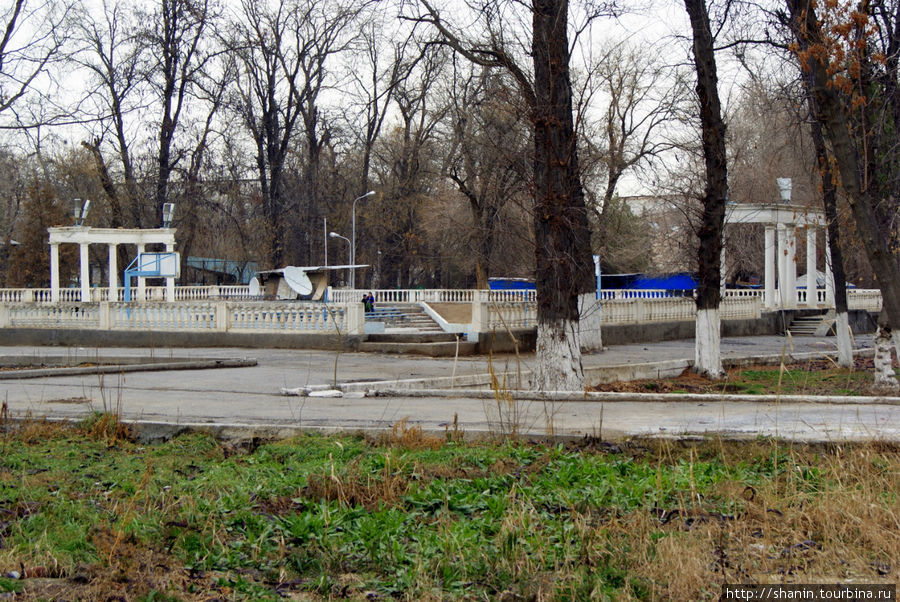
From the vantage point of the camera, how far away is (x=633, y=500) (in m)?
5.66

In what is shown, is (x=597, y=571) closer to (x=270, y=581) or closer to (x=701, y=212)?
(x=270, y=581)

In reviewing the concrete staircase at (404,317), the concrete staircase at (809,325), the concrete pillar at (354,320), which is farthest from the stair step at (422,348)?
the concrete staircase at (809,325)

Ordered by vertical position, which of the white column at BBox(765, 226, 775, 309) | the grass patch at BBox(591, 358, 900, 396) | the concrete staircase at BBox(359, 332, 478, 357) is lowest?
the grass patch at BBox(591, 358, 900, 396)

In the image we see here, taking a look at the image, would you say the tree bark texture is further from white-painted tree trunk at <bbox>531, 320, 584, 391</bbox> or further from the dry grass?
the dry grass

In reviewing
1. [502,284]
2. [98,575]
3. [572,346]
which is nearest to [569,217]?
[572,346]

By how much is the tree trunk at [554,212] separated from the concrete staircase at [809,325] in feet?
80.8

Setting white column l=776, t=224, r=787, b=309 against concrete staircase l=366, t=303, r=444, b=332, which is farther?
white column l=776, t=224, r=787, b=309

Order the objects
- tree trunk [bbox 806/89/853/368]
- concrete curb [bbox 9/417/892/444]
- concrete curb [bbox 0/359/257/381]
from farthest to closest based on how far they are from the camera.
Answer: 1. tree trunk [bbox 806/89/853/368]
2. concrete curb [bbox 0/359/257/381]
3. concrete curb [bbox 9/417/892/444]

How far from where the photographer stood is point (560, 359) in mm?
11945

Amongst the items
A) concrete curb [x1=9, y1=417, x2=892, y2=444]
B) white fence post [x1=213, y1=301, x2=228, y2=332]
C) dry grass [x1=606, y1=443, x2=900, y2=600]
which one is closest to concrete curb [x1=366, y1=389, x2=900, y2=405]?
concrete curb [x1=9, y1=417, x2=892, y2=444]

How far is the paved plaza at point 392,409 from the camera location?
8.06m

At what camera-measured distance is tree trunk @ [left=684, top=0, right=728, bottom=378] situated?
14758 mm

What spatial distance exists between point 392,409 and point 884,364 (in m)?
8.59

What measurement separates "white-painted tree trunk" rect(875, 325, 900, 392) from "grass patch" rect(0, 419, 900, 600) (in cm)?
744
